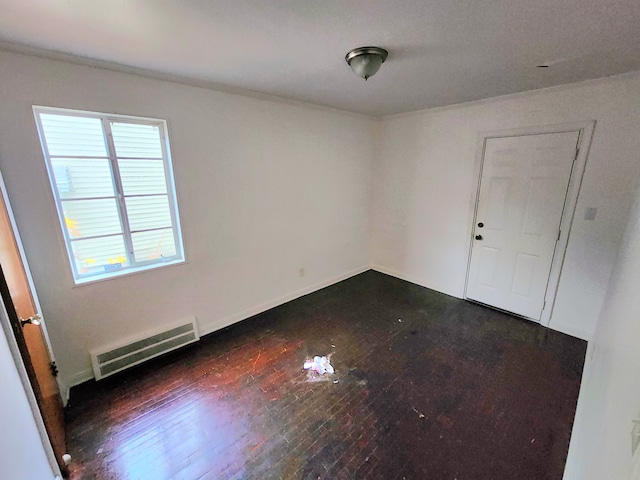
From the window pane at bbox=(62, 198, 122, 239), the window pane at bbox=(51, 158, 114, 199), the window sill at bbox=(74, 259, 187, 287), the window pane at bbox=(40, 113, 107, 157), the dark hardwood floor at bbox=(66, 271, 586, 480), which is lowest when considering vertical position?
the dark hardwood floor at bbox=(66, 271, 586, 480)

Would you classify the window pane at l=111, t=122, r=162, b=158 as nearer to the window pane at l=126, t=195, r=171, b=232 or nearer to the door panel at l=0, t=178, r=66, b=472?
the window pane at l=126, t=195, r=171, b=232

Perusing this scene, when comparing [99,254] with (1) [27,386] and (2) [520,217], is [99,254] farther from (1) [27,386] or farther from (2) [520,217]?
(2) [520,217]

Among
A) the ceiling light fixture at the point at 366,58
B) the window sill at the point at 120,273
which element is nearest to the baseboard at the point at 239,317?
the window sill at the point at 120,273

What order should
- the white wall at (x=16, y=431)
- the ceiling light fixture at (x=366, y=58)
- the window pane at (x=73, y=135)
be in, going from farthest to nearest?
the window pane at (x=73, y=135) → the ceiling light fixture at (x=366, y=58) → the white wall at (x=16, y=431)

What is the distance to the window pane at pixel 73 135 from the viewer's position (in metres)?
1.86

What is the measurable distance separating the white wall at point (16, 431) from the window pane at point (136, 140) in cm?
141

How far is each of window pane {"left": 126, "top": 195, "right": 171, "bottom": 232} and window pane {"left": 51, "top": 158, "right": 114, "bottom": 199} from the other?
0.17m

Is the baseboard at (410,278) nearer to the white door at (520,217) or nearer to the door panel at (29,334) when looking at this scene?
the white door at (520,217)

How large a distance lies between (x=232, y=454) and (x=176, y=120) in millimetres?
2470

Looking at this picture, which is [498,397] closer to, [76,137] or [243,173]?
[243,173]

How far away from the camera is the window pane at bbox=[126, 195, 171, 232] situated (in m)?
2.22

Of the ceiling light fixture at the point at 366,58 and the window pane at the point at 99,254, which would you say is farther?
the window pane at the point at 99,254

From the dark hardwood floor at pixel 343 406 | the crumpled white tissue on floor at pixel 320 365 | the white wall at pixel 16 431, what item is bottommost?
the dark hardwood floor at pixel 343 406

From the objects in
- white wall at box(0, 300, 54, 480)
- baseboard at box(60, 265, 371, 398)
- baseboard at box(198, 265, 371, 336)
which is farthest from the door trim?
baseboard at box(198, 265, 371, 336)
